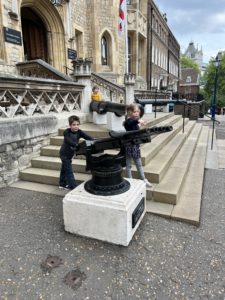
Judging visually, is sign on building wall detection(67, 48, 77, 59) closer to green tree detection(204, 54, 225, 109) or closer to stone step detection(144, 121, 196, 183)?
stone step detection(144, 121, 196, 183)

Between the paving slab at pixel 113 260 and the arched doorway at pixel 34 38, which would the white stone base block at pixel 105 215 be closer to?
the paving slab at pixel 113 260

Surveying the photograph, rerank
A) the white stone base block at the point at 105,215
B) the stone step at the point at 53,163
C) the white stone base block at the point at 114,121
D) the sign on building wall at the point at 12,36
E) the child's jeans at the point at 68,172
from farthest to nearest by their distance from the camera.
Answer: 1. the sign on building wall at the point at 12,36
2. the white stone base block at the point at 114,121
3. the stone step at the point at 53,163
4. the child's jeans at the point at 68,172
5. the white stone base block at the point at 105,215

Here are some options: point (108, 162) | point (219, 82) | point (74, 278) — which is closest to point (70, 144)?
point (108, 162)

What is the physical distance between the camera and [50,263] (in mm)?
2680

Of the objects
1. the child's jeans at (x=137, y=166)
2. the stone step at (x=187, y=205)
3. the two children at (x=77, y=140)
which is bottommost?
the stone step at (x=187, y=205)

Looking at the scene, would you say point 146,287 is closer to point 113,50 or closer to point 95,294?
point 95,294

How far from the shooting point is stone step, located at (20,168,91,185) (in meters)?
4.76

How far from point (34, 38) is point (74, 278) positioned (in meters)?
13.5

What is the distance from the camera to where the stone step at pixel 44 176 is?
4762mm

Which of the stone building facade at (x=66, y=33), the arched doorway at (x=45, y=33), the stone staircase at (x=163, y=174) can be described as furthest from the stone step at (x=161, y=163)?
the arched doorway at (x=45, y=33)

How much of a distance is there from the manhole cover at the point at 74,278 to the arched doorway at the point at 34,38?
496 inches

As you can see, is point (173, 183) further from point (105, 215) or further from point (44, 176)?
point (44, 176)

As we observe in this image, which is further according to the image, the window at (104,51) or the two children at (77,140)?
the window at (104,51)

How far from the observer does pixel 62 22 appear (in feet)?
39.7
